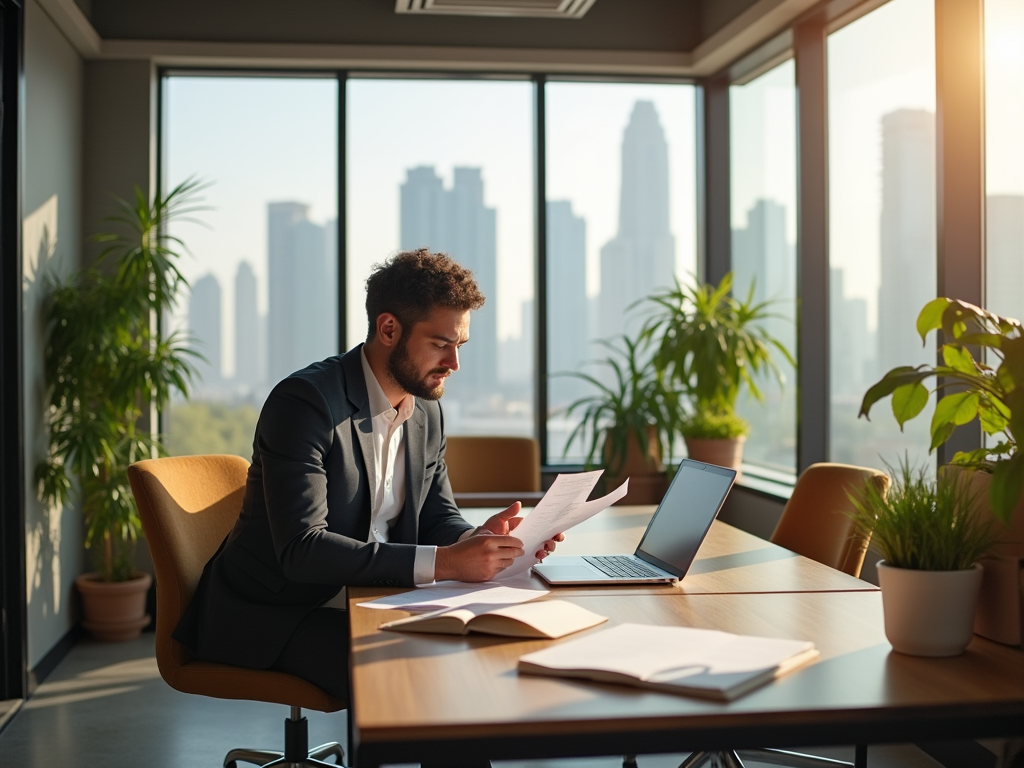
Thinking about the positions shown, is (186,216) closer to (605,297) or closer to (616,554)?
(605,297)

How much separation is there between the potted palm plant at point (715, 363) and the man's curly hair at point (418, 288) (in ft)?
8.24

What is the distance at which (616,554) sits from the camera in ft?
8.01

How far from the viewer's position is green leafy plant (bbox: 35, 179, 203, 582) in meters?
4.25

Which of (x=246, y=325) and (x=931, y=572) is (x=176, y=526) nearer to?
(x=931, y=572)

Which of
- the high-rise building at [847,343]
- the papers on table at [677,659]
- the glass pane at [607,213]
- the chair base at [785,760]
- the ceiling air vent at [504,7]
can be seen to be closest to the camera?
the papers on table at [677,659]

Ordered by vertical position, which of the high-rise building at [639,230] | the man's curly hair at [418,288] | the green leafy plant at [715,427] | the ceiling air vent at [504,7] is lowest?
the green leafy plant at [715,427]

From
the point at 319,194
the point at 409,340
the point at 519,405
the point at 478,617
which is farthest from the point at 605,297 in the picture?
the point at 478,617

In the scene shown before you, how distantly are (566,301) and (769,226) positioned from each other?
3.81ft

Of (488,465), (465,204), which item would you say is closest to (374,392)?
(488,465)

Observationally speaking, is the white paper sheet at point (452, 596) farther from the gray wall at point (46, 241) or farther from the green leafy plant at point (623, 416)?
the green leafy plant at point (623, 416)

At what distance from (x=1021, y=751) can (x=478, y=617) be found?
0.80 m

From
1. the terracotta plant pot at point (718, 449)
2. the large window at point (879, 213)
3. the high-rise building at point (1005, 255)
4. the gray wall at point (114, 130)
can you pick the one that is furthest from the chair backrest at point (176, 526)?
the gray wall at point (114, 130)

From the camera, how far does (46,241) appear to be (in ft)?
14.2

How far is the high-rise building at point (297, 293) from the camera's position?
17.4ft
